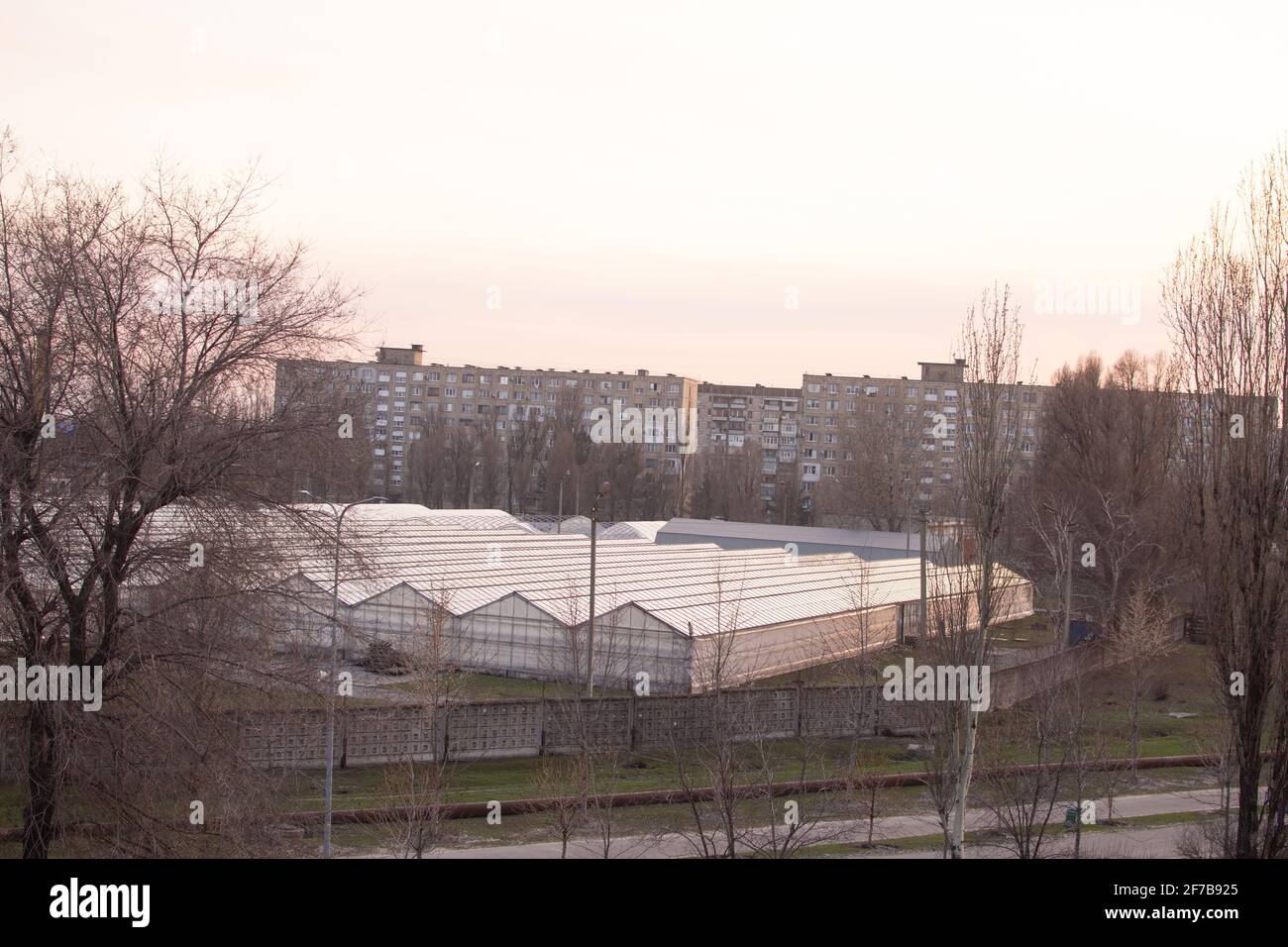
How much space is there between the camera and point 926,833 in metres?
16.9

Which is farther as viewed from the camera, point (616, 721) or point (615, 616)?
point (615, 616)

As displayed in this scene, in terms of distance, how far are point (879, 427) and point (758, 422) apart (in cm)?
2783

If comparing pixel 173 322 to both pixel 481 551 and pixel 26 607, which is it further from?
pixel 481 551

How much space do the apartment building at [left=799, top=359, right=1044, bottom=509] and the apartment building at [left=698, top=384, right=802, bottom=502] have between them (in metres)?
2.94

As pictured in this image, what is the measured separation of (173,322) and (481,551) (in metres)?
27.3

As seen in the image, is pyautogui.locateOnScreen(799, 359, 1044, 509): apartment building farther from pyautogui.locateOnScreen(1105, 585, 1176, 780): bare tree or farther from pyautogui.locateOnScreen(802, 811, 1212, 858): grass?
pyautogui.locateOnScreen(802, 811, 1212, 858): grass

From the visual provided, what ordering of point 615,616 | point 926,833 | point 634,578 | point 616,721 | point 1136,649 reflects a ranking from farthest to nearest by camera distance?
1. point 634,578
2. point 615,616
3. point 1136,649
4. point 616,721
5. point 926,833

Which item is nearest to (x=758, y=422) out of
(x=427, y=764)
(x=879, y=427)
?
(x=879, y=427)

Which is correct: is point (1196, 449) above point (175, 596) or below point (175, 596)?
above

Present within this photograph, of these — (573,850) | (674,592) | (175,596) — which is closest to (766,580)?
(674,592)

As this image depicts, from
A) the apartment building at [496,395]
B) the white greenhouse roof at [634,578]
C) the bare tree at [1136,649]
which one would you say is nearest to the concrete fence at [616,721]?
the bare tree at [1136,649]

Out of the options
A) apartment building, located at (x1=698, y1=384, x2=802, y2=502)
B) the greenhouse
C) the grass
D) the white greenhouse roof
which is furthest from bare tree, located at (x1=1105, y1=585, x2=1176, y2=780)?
apartment building, located at (x1=698, y1=384, x2=802, y2=502)

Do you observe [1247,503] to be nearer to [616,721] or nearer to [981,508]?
[981,508]
